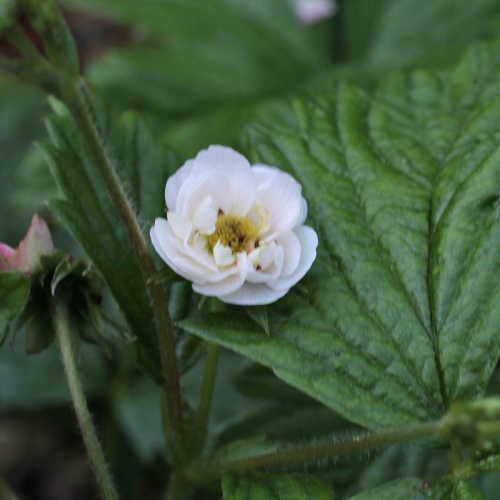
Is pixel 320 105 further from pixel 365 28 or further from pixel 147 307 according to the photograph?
pixel 365 28

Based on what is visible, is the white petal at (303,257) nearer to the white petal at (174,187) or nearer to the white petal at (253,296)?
the white petal at (253,296)

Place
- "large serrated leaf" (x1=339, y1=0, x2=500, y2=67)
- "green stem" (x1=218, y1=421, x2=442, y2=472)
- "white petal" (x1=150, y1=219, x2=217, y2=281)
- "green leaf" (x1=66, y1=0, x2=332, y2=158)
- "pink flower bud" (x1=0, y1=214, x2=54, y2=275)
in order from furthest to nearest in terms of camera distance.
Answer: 1. "large serrated leaf" (x1=339, y1=0, x2=500, y2=67)
2. "green leaf" (x1=66, y1=0, x2=332, y2=158)
3. "pink flower bud" (x1=0, y1=214, x2=54, y2=275)
4. "white petal" (x1=150, y1=219, x2=217, y2=281)
5. "green stem" (x1=218, y1=421, x2=442, y2=472)

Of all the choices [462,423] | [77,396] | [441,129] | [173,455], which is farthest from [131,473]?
[462,423]

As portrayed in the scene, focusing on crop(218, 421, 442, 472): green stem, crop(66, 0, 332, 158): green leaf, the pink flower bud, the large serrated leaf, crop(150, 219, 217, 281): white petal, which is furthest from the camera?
the large serrated leaf

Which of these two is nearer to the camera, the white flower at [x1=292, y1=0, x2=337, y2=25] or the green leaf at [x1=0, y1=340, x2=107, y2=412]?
the green leaf at [x1=0, y1=340, x2=107, y2=412]

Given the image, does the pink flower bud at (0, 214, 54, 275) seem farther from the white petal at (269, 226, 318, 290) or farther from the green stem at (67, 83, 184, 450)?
the white petal at (269, 226, 318, 290)

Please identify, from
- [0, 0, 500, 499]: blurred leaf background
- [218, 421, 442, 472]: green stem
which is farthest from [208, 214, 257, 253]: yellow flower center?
[0, 0, 500, 499]: blurred leaf background

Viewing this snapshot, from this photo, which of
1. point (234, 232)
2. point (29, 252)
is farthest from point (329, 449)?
point (29, 252)

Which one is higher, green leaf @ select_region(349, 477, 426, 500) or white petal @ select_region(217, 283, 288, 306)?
white petal @ select_region(217, 283, 288, 306)
